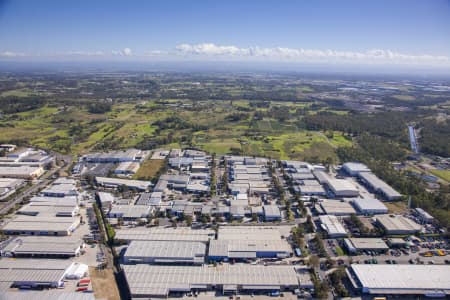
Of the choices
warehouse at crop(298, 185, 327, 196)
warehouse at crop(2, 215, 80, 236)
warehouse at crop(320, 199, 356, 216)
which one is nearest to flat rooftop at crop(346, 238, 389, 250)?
warehouse at crop(320, 199, 356, 216)

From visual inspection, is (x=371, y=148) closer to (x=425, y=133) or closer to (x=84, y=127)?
(x=425, y=133)

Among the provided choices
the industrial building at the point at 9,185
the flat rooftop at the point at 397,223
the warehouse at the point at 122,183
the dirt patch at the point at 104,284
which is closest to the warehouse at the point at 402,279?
the flat rooftop at the point at 397,223

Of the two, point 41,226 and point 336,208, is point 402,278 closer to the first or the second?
point 336,208

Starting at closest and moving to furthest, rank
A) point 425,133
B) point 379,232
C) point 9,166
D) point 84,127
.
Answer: point 379,232 → point 9,166 → point 425,133 → point 84,127

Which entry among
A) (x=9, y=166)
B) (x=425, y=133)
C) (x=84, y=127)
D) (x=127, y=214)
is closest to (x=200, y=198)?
(x=127, y=214)

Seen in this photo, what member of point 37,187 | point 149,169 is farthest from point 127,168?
point 37,187

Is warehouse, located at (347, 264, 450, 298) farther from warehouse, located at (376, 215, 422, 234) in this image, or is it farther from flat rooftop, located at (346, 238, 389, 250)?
warehouse, located at (376, 215, 422, 234)

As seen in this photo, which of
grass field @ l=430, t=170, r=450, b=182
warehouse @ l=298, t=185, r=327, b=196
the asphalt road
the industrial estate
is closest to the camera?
the industrial estate
